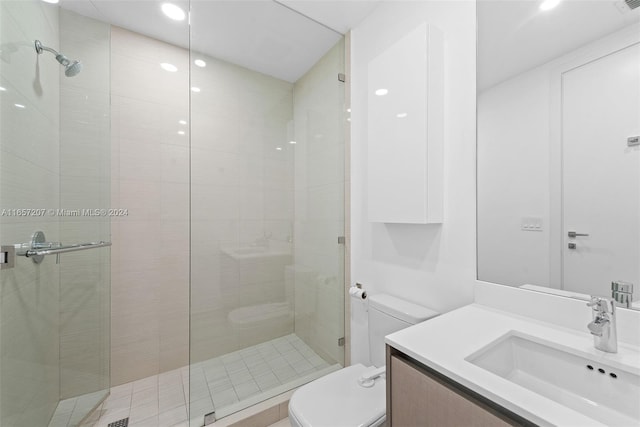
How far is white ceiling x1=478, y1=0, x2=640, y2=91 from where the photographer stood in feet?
2.73

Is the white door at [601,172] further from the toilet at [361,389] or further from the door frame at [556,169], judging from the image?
the toilet at [361,389]

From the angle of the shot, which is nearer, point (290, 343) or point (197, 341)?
point (197, 341)

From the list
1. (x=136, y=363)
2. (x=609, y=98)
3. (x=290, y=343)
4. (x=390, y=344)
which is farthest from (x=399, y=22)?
(x=136, y=363)

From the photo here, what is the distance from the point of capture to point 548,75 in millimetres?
956

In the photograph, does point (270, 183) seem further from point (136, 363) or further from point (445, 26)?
point (136, 363)

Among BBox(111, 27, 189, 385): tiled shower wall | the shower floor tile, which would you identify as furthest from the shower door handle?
BBox(111, 27, 189, 385): tiled shower wall

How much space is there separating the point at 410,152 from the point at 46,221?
5.93 ft

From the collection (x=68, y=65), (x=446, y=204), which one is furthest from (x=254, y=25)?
(x=446, y=204)

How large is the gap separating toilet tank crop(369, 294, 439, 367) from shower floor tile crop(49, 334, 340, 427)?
0.57 meters

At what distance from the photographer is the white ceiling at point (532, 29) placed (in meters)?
0.83

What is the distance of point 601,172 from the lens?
2.72 feet

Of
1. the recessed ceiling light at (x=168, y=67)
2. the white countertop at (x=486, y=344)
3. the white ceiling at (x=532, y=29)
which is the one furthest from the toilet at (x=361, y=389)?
the recessed ceiling light at (x=168, y=67)

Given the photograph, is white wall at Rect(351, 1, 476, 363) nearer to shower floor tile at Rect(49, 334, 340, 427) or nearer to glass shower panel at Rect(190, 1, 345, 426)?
glass shower panel at Rect(190, 1, 345, 426)

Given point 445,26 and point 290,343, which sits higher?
point 445,26
